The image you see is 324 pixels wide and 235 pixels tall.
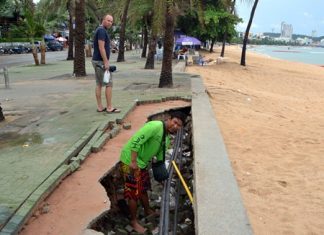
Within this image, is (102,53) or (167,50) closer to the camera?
(102,53)

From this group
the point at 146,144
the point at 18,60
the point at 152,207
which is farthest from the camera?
the point at 18,60

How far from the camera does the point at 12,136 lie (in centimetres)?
702

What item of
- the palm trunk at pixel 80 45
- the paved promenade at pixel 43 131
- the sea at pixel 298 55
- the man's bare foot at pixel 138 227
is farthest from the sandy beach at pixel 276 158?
the sea at pixel 298 55

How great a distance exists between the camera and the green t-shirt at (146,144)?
4.65 metres

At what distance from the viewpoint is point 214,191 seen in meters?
4.56

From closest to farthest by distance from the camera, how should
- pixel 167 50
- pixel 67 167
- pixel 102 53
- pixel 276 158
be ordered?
pixel 67 167 → pixel 276 158 → pixel 102 53 → pixel 167 50

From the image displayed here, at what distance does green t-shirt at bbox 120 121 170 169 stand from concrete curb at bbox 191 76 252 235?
0.61 meters

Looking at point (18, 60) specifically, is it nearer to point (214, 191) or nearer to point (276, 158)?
point (276, 158)

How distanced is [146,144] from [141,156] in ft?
0.67

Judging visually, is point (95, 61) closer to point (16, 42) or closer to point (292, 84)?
point (292, 84)

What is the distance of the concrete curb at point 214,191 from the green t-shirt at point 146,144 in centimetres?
61

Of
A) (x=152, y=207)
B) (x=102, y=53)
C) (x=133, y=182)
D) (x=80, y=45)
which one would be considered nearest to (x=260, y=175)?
(x=152, y=207)

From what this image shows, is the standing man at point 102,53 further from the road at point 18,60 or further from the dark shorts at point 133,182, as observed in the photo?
the road at point 18,60

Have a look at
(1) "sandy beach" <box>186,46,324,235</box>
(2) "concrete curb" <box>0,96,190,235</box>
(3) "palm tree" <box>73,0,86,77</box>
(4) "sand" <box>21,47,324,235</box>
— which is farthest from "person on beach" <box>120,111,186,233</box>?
(3) "palm tree" <box>73,0,86,77</box>
